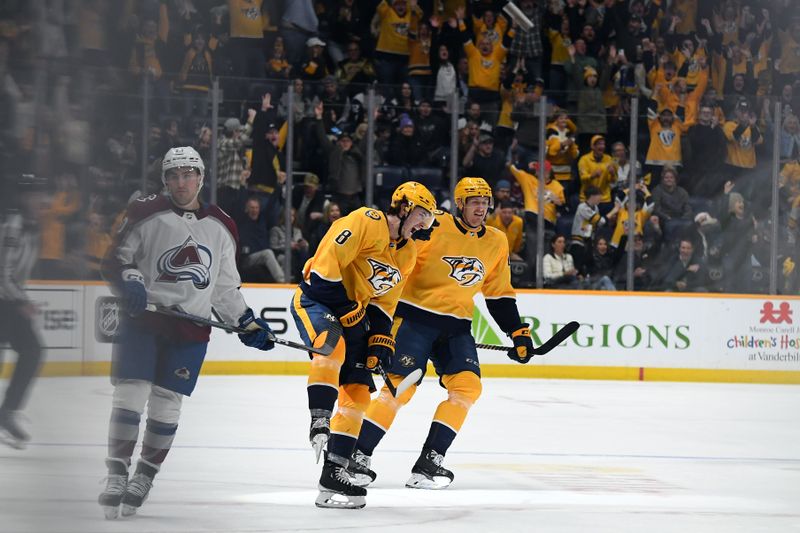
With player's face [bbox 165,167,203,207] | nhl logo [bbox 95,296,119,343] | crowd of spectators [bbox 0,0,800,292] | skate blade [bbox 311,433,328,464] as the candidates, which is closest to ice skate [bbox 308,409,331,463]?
skate blade [bbox 311,433,328,464]

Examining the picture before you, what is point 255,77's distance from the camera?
35.3 ft

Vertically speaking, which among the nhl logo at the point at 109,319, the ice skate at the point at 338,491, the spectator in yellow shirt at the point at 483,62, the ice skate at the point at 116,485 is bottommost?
the ice skate at the point at 338,491

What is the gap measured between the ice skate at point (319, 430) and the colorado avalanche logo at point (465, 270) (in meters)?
1.16

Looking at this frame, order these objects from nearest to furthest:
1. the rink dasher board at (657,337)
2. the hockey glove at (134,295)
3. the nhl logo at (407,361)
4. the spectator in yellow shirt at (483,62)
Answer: the hockey glove at (134,295) < the nhl logo at (407,361) < the rink dasher board at (657,337) < the spectator in yellow shirt at (483,62)

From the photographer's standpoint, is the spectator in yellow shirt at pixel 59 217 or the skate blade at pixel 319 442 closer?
the spectator in yellow shirt at pixel 59 217

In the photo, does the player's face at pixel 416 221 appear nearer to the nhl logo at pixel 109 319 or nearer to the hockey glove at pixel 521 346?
the hockey glove at pixel 521 346

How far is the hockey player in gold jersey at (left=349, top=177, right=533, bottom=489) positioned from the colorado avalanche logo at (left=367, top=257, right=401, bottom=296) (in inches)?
18.5

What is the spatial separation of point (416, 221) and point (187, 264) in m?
1.11

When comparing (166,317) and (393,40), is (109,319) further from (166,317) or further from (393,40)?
(393,40)

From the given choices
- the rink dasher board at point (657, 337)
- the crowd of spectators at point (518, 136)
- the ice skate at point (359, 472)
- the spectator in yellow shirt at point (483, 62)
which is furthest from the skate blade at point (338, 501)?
the spectator in yellow shirt at point (483, 62)

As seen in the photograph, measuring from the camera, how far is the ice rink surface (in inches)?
42.8

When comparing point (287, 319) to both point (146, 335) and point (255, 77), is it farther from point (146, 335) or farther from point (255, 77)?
point (146, 335)

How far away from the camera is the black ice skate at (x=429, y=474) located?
4836mm

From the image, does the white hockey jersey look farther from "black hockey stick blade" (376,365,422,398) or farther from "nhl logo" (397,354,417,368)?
"nhl logo" (397,354,417,368)
